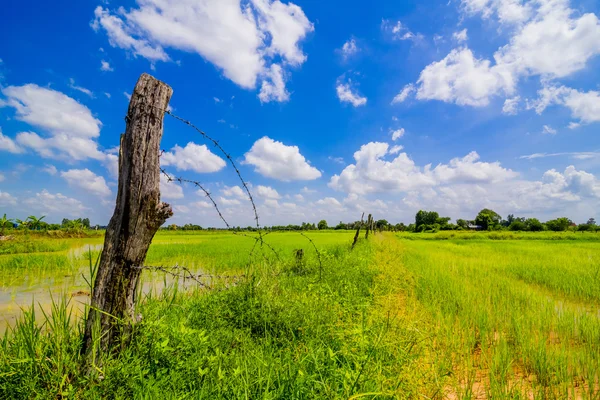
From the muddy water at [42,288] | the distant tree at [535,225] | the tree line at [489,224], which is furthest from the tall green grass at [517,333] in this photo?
the distant tree at [535,225]

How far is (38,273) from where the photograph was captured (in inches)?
309

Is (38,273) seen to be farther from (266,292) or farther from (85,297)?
(266,292)

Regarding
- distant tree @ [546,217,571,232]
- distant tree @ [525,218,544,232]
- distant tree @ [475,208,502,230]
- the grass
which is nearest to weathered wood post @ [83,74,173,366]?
the grass

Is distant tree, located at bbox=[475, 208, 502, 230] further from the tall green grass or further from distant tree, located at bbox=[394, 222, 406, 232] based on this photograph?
the tall green grass

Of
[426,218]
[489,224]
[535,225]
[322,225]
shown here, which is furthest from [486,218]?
[322,225]

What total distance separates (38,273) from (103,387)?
27.5 ft

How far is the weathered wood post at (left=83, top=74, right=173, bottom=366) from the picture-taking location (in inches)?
80.4

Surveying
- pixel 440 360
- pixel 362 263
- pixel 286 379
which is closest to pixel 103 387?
pixel 286 379

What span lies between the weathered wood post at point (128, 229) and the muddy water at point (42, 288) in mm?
2708

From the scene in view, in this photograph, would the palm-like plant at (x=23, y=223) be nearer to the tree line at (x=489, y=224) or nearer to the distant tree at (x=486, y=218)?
the tree line at (x=489, y=224)

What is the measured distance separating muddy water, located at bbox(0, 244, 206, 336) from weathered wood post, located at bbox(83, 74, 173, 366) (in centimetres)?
271

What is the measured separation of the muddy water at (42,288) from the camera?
4885 millimetres

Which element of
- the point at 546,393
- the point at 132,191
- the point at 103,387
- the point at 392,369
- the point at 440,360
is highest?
the point at 132,191

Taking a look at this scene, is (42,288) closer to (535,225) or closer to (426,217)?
(535,225)
